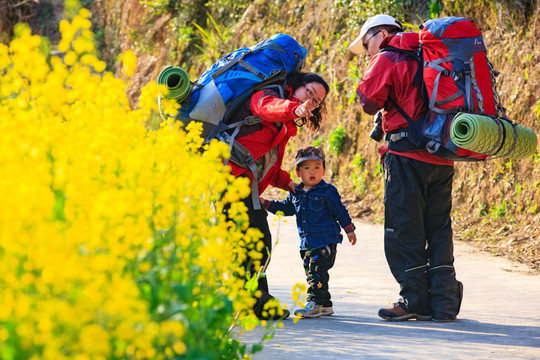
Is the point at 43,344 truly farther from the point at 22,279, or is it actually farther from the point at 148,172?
the point at 148,172

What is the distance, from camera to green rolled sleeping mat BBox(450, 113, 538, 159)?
180 inches

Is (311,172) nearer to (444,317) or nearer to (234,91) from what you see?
(234,91)

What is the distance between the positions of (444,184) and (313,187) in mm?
865

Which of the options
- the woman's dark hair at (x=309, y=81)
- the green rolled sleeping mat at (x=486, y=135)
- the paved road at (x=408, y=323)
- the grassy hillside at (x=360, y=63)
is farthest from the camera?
the grassy hillside at (x=360, y=63)

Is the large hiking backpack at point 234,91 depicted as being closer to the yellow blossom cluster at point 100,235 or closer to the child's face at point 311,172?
the child's face at point 311,172

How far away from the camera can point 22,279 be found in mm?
1929

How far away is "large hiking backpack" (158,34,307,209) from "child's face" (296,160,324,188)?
415 mm

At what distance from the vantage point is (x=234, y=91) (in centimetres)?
497

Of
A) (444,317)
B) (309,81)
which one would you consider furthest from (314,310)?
(309,81)

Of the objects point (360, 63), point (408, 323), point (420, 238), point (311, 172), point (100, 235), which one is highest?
point (100, 235)

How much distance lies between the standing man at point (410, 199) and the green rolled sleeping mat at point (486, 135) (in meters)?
0.35

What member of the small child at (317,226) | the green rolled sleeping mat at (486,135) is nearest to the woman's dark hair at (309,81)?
the small child at (317,226)

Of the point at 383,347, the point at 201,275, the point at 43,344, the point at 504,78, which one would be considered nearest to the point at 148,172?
the point at 201,275

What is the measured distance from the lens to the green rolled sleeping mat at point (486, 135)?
457 cm
